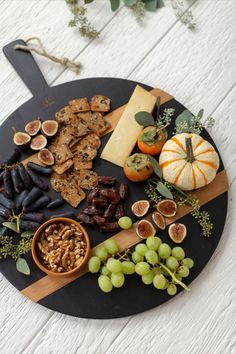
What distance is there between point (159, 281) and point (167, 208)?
13.1 inches

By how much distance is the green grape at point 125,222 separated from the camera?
193cm

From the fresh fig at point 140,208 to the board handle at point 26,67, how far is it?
74cm

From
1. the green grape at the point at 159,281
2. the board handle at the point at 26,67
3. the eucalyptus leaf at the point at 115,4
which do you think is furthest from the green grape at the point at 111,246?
the eucalyptus leaf at the point at 115,4

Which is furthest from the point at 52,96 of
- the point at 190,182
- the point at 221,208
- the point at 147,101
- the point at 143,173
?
the point at 221,208

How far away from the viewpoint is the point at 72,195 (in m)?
1.99

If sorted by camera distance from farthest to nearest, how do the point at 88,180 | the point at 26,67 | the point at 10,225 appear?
1. the point at 26,67
2. the point at 88,180
3. the point at 10,225

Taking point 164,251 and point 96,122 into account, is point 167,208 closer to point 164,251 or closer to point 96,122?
point 164,251

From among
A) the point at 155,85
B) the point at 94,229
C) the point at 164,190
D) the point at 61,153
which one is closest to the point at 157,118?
the point at 155,85

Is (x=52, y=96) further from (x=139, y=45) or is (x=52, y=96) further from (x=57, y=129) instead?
(x=139, y=45)

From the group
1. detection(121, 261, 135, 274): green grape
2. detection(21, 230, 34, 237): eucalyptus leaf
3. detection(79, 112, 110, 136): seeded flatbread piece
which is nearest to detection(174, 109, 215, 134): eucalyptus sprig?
detection(79, 112, 110, 136): seeded flatbread piece

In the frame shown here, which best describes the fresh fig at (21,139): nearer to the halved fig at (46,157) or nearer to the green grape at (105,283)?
the halved fig at (46,157)

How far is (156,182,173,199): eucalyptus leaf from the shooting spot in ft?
6.41

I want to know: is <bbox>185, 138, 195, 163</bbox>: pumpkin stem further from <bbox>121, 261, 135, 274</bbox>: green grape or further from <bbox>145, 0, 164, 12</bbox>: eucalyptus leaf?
<bbox>145, 0, 164, 12</bbox>: eucalyptus leaf

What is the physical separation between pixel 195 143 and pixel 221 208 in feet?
1.06
